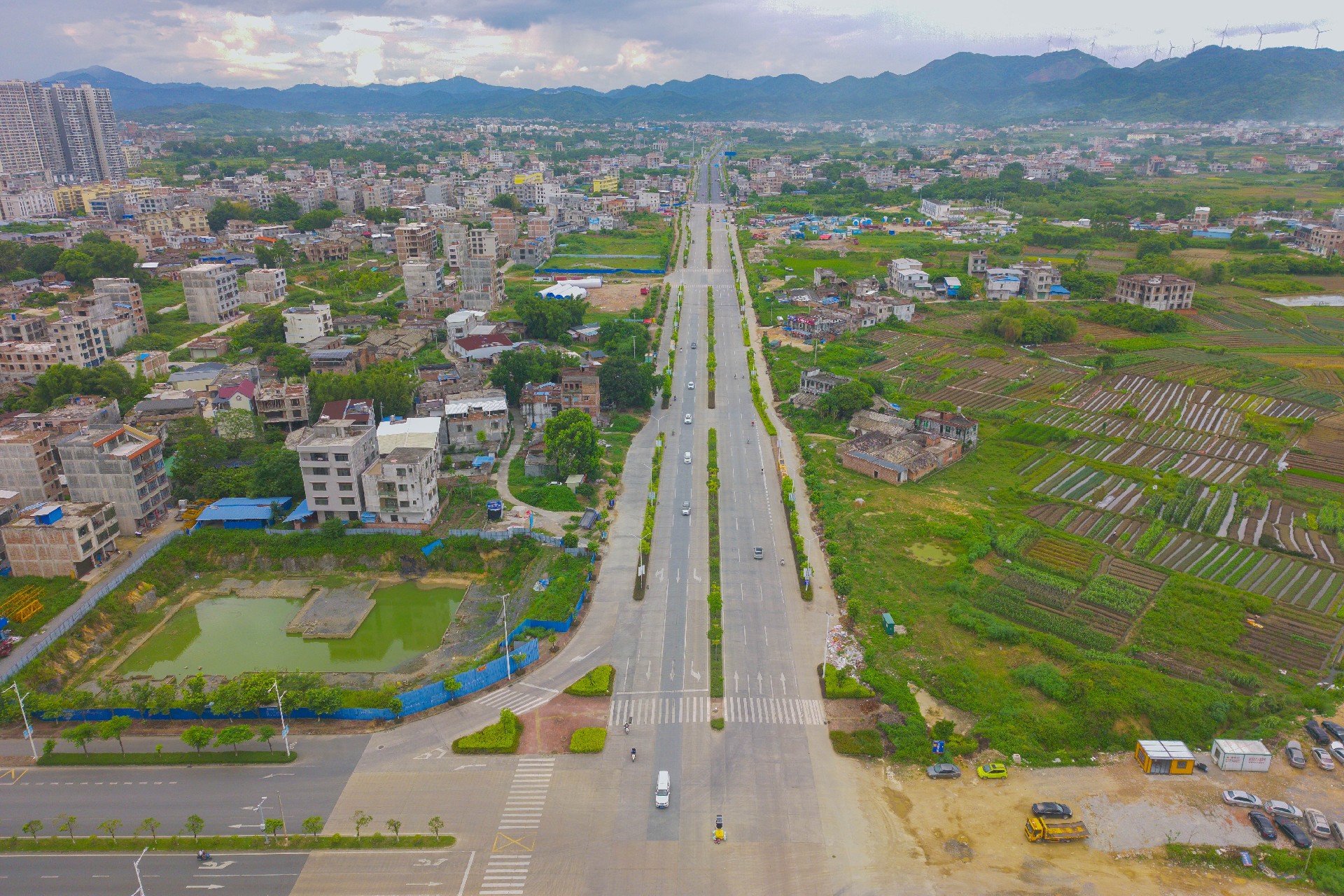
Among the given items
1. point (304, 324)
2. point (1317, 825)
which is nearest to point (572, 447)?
point (1317, 825)

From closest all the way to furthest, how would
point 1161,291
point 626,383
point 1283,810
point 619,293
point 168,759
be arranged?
1. point 1283,810
2. point 168,759
3. point 626,383
4. point 1161,291
5. point 619,293

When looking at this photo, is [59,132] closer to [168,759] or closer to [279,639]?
[279,639]

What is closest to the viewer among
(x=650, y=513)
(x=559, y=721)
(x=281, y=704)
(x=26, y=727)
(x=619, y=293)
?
(x=26, y=727)

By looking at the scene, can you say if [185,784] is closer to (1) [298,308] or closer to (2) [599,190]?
(1) [298,308]

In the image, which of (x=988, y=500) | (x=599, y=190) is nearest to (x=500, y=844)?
(x=988, y=500)

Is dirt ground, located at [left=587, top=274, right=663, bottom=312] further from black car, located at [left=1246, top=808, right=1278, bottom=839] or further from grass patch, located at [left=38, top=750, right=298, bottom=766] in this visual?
black car, located at [left=1246, top=808, right=1278, bottom=839]

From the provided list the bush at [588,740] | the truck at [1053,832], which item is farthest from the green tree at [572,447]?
the truck at [1053,832]

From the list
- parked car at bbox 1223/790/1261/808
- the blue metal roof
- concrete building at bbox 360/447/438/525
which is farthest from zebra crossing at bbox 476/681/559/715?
parked car at bbox 1223/790/1261/808
